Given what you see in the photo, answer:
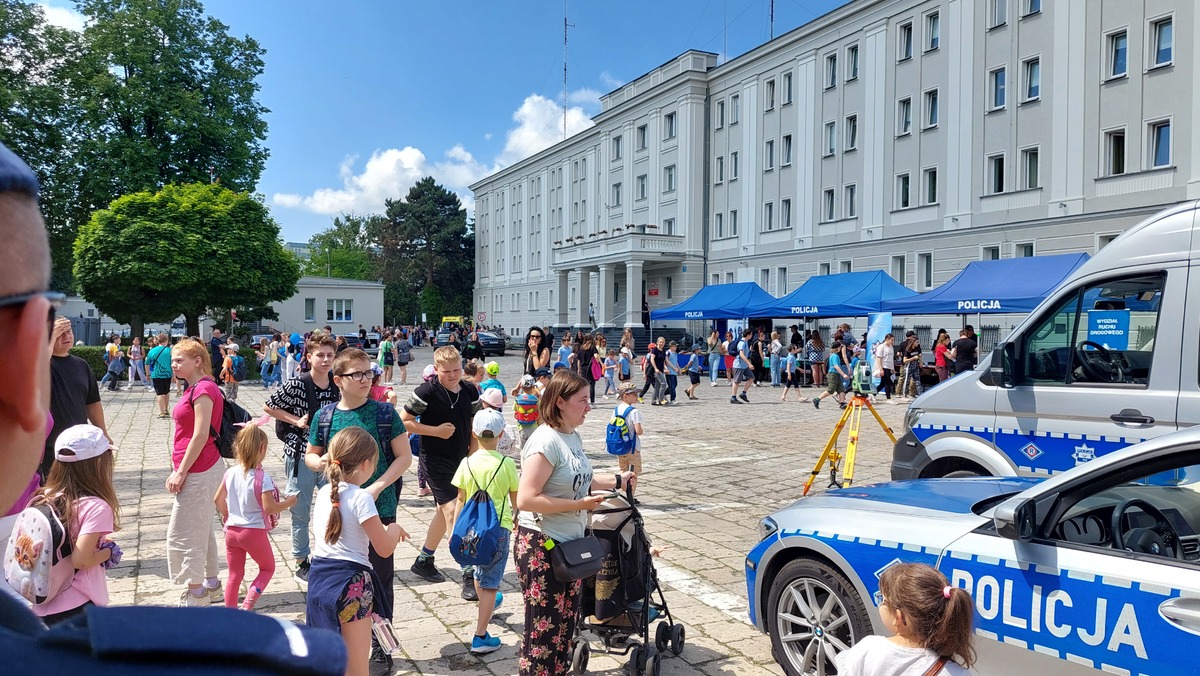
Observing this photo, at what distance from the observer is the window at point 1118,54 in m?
25.9

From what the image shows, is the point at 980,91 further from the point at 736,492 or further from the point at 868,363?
the point at 736,492

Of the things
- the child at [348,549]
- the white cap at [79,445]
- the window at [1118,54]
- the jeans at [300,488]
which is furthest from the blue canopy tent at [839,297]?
the white cap at [79,445]

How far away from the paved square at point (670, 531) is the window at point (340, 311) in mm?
44670

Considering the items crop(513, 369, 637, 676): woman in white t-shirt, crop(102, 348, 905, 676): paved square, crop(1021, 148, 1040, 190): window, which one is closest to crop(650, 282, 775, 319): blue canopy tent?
crop(1021, 148, 1040, 190): window

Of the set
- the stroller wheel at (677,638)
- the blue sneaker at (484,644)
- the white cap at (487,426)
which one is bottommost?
the blue sneaker at (484,644)

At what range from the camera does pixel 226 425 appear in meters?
6.07

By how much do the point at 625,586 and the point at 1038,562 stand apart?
2149 mm

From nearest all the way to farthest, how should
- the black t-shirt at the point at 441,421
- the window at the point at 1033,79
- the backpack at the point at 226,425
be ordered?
1. the backpack at the point at 226,425
2. the black t-shirt at the point at 441,421
3. the window at the point at 1033,79

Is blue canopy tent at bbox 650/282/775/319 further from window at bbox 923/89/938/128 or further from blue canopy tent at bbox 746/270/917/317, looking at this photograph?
window at bbox 923/89/938/128

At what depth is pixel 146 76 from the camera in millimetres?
35781

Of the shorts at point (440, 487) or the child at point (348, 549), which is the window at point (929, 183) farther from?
the child at point (348, 549)

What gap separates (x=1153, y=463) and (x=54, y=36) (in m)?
42.5

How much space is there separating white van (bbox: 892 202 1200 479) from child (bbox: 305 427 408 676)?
15.0ft

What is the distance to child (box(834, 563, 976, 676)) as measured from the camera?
2850 millimetres
